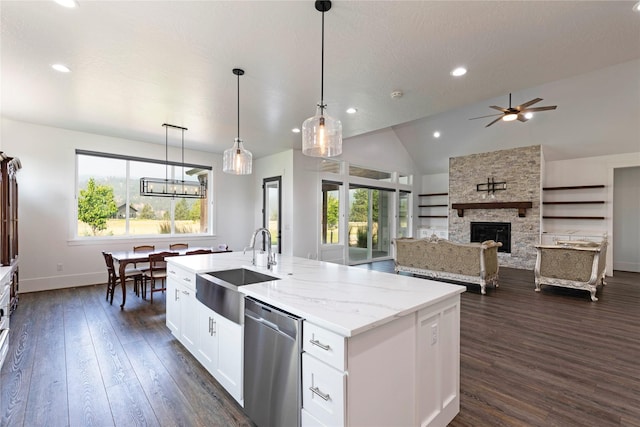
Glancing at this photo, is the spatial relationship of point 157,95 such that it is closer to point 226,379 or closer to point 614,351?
point 226,379

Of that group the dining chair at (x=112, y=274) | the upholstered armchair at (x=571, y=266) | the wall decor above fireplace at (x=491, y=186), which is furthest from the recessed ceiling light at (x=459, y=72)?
the wall decor above fireplace at (x=491, y=186)

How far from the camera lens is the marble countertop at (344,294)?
1.43 meters

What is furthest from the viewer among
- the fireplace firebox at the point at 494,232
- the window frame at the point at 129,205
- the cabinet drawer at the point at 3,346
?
the fireplace firebox at the point at 494,232

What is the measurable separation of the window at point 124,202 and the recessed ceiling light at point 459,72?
5.66 meters

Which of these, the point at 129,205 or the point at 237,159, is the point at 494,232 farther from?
the point at 129,205

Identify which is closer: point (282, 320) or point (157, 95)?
point (282, 320)

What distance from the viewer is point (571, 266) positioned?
15.9 ft

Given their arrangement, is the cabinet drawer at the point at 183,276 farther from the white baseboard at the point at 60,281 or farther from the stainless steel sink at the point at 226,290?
the white baseboard at the point at 60,281

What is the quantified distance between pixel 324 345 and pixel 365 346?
0.20 meters

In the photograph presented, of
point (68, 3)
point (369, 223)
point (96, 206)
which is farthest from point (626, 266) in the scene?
point (96, 206)

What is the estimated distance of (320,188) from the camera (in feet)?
23.1

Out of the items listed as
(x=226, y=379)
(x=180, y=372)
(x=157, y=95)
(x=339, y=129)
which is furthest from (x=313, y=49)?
(x=180, y=372)

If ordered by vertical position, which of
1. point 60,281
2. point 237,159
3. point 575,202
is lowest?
point 60,281

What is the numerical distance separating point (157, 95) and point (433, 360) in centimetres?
Answer: 406
